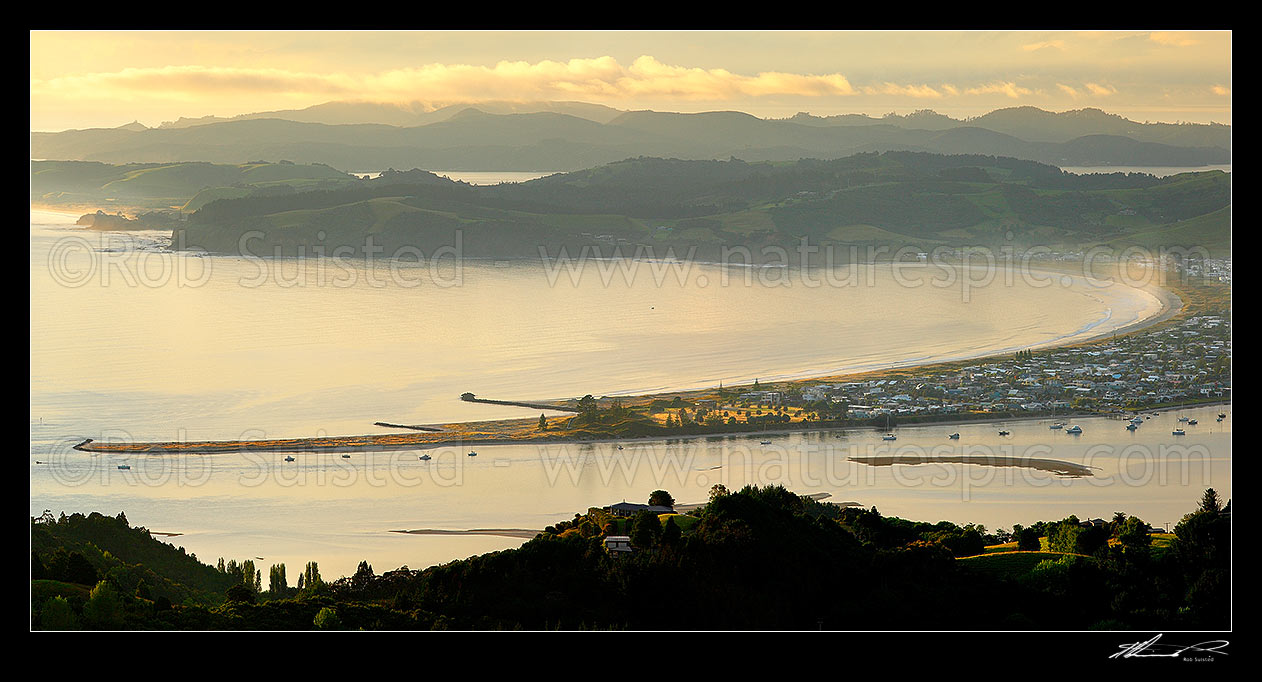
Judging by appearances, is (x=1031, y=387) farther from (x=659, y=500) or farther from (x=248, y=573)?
(x=248, y=573)

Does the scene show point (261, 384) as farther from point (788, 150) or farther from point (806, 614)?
point (806, 614)

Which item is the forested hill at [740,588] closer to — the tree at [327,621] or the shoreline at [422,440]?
the tree at [327,621]

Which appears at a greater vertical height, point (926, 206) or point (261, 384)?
point (926, 206)

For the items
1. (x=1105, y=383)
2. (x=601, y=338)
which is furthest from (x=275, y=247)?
(x=1105, y=383)

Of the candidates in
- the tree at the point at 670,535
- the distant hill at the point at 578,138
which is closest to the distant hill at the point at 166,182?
the distant hill at the point at 578,138
